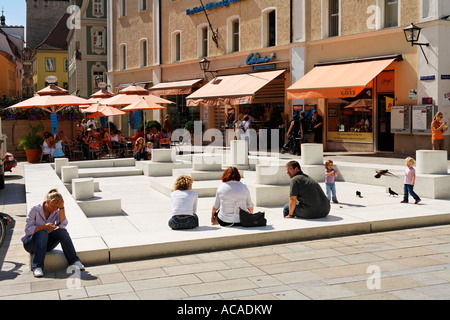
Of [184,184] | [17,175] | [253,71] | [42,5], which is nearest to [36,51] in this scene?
[42,5]

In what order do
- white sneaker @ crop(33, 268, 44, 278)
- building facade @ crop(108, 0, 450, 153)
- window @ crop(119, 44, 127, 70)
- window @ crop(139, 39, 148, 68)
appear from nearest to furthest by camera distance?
white sneaker @ crop(33, 268, 44, 278) → building facade @ crop(108, 0, 450, 153) → window @ crop(139, 39, 148, 68) → window @ crop(119, 44, 127, 70)

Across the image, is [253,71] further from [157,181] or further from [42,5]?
[42,5]

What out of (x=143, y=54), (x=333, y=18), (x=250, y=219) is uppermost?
(x=143, y=54)

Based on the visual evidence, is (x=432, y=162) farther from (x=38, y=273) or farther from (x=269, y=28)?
(x=269, y=28)

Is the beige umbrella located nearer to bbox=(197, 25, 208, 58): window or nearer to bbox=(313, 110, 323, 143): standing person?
bbox=(313, 110, 323, 143): standing person

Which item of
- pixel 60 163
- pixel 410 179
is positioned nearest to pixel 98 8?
pixel 60 163

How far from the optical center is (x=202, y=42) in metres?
31.8

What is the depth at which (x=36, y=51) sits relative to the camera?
81625 millimetres

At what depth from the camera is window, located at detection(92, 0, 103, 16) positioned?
4988cm

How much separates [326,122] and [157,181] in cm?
1035

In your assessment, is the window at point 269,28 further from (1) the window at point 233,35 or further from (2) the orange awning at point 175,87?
(2) the orange awning at point 175,87

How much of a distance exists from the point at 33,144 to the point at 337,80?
11.4 m

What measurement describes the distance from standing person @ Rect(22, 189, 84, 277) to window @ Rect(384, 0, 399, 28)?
54.7ft

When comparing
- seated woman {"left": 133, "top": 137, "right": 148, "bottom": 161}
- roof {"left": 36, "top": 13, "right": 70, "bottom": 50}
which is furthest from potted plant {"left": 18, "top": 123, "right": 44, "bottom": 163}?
roof {"left": 36, "top": 13, "right": 70, "bottom": 50}
